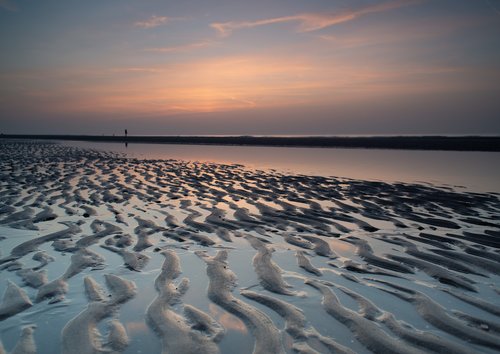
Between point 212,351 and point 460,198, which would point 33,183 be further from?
point 460,198

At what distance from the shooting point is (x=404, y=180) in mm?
14703

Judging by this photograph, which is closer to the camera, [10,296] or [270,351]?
[270,351]

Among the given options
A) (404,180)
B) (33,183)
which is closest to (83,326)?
(33,183)

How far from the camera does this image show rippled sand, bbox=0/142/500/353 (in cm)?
319

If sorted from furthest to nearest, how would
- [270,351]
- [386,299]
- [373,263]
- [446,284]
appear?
[373,263] < [446,284] < [386,299] < [270,351]

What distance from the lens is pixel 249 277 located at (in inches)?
183

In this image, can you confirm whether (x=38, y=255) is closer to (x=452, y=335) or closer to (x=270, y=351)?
(x=270, y=351)

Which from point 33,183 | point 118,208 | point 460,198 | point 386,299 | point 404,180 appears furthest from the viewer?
point 404,180

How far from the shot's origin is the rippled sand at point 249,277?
3193 millimetres

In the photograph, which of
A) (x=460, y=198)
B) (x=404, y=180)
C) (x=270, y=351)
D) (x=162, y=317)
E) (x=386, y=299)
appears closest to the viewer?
(x=270, y=351)

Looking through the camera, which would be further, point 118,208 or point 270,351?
point 118,208

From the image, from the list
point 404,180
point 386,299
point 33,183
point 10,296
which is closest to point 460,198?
point 404,180

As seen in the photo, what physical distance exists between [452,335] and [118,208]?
296 inches

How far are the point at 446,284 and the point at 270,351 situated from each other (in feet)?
8.49
